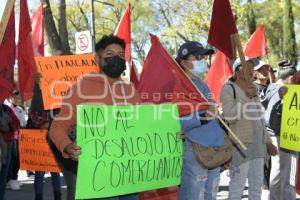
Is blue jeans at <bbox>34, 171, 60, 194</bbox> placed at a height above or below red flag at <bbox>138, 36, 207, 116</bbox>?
below

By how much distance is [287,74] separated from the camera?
6.04 metres

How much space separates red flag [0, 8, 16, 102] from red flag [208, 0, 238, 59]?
6.47 feet

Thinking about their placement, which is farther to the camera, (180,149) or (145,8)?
(145,8)

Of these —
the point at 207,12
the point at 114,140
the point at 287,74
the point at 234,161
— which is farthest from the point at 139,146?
the point at 207,12

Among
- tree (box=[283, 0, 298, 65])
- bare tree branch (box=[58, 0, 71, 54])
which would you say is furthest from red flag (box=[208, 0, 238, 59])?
tree (box=[283, 0, 298, 65])

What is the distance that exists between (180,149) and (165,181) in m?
0.29

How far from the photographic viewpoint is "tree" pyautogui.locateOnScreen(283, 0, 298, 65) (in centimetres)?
3784

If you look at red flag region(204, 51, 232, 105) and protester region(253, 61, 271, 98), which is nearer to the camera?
protester region(253, 61, 271, 98)

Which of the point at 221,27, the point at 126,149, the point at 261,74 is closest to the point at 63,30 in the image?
the point at 261,74

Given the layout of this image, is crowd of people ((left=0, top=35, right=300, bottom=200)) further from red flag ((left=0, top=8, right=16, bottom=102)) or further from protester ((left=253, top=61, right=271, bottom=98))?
red flag ((left=0, top=8, right=16, bottom=102))

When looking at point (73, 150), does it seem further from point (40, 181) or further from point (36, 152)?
point (40, 181)

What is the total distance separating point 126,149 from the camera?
3.90 metres

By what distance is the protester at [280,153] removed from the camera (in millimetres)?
5938

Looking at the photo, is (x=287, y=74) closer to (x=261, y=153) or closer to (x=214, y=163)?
(x=261, y=153)
